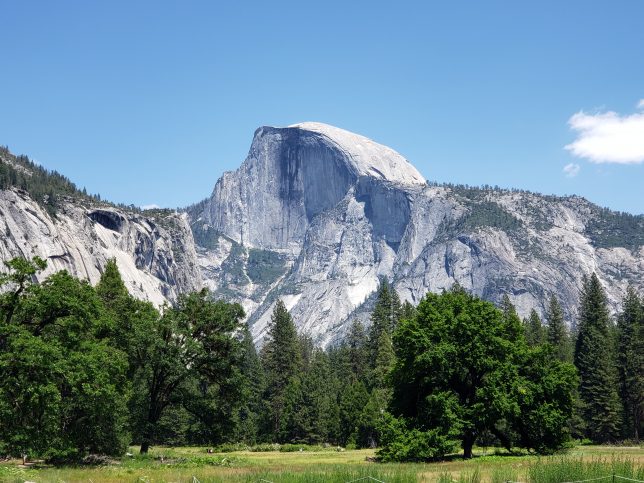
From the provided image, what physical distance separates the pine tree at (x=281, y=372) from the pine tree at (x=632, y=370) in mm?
41533

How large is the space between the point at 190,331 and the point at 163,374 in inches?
145

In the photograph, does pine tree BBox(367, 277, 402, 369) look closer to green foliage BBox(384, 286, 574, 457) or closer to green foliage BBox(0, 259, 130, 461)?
green foliage BBox(384, 286, 574, 457)

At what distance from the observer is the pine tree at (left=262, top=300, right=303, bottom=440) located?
8806cm

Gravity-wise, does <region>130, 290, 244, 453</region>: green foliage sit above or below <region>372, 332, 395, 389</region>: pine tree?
below

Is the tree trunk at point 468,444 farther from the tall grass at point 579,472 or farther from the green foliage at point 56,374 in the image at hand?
the green foliage at point 56,374

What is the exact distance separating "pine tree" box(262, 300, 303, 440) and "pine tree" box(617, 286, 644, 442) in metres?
41.5

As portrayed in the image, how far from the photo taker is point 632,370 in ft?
254

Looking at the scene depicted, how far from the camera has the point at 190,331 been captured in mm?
40750

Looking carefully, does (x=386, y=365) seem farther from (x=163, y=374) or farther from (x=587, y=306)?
(x=163, y=374)

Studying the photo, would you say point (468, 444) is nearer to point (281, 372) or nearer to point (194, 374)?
point (194, 374)

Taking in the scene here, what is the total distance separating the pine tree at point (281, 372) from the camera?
8806 centimetres

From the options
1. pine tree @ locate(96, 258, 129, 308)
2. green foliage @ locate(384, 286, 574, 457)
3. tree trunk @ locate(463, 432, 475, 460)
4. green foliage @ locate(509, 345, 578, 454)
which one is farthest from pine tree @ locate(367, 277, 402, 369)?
tree trunk @ locate(463, 432, 475, 460)

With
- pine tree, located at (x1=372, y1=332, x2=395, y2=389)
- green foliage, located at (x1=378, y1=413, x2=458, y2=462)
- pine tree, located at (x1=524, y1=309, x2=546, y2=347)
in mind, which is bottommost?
green foliage, located at (x1=378, y1=413, x2=458, y2=462)

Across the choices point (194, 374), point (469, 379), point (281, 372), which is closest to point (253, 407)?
point (281, 372)
